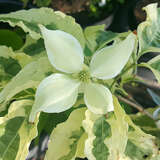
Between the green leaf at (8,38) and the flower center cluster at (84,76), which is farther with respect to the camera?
the green leaf at (8,38)

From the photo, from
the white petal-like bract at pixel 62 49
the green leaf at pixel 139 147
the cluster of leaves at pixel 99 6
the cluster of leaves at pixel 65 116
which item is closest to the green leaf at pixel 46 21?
the cluster of leaves at pixel 65 116

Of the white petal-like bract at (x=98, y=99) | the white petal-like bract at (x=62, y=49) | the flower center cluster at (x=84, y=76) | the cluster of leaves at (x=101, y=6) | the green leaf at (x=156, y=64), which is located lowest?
the cluster of leaves at (x=101, y=6)

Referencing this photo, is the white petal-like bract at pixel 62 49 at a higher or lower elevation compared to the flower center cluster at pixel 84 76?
higher

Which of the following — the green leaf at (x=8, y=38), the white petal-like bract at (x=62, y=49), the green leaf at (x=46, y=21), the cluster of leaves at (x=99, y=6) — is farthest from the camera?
the cluster of leaves at (x=99, y=6)

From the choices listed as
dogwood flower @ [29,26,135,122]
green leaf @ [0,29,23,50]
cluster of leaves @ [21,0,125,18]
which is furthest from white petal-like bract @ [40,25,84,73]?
cluster of leaves @ [21,0,125,18]

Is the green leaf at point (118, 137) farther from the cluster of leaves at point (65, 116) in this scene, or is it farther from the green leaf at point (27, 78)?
the green leaf at point (27, 78)

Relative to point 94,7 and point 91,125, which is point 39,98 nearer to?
point 91,125

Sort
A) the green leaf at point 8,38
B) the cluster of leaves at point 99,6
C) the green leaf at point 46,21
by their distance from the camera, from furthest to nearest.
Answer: the cluster of leaves at point 99,6 < the green leaf at point 8,38 < the green leaf at point 46,21
